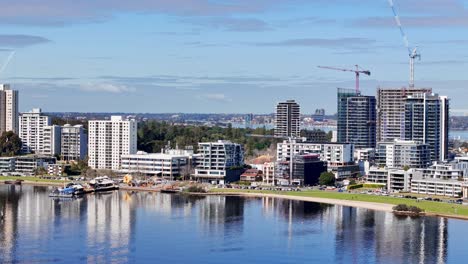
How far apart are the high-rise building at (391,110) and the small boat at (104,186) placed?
1242cm

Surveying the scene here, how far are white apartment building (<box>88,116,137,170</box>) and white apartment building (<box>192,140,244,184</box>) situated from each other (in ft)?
11.2

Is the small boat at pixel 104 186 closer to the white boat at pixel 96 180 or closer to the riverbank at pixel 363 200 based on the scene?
the white boat at pixel 96 180

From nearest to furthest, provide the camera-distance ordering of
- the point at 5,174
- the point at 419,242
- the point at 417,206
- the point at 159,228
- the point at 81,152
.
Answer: the point at 419,242 → the point at 159,228 → the point at 417,206 → the point at 5,174 → the point at 81,152

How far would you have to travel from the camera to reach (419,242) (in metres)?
17.6

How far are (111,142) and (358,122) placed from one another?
1013cm

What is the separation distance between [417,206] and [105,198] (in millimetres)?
8353

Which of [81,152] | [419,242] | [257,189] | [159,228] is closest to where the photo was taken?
[419,242]

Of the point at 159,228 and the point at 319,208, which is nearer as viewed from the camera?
the point at 159,228

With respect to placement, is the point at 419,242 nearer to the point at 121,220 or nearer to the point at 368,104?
the point at 121,220

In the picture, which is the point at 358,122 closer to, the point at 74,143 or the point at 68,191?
the point at 74,143

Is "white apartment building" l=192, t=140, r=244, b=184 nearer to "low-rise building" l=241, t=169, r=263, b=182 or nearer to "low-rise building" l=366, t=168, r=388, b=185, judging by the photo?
"low-rise building" l=241, t=169, r=263, b=182

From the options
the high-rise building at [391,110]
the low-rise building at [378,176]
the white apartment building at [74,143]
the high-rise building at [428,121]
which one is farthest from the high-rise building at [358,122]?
the white apartment building at [74,143]

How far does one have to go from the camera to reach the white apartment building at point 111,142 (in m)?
31.8

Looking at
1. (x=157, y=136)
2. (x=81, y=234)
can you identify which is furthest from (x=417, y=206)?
(x=157, y=136)
